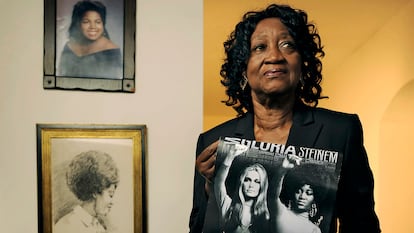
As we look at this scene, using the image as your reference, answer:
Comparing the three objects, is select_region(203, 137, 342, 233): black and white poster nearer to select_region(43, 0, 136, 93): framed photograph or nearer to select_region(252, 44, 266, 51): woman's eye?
select_region(252, 44, 266, 51): woman's eye

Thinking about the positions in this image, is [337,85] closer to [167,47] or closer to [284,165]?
[167,47]

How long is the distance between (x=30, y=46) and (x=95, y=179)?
40 centimetres

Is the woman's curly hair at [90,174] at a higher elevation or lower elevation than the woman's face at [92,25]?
lower

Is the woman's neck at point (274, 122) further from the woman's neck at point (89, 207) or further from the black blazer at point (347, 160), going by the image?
the woman's neck at point (89, 207)

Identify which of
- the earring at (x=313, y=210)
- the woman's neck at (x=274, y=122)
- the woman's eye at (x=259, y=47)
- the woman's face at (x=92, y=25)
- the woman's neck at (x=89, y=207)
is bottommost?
the woman's neck at (x=89, y=207)

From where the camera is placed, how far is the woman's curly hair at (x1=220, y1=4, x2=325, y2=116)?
98 cm

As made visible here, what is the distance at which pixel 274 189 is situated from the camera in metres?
0.90

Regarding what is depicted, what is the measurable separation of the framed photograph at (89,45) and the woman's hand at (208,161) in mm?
382

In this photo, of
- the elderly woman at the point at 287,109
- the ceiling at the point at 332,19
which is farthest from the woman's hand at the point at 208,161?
the ceiling at the point at 332,19

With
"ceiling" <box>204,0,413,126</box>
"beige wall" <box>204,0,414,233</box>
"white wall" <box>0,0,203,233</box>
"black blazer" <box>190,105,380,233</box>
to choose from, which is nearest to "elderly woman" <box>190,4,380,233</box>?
"black blazer" <box>190,105,380,233</box>

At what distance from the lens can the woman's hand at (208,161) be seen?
0.99 meters

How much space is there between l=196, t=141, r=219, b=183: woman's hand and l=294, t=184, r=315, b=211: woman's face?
0.20 meters

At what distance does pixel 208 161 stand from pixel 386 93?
1953 millimetres

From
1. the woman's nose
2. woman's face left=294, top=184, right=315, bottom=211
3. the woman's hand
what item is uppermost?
the woman's nose
